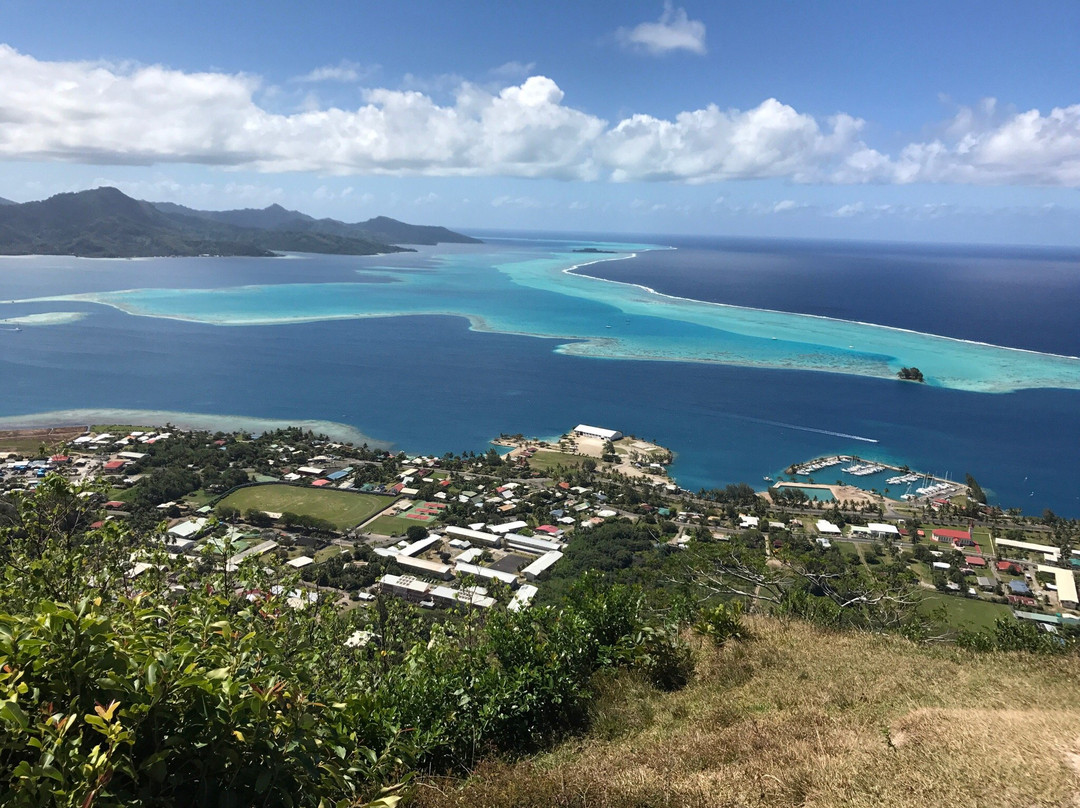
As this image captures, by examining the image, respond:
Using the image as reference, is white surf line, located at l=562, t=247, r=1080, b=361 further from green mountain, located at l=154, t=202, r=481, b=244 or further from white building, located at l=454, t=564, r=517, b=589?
green mountain, located at l=154, t=202, r=481, b=244

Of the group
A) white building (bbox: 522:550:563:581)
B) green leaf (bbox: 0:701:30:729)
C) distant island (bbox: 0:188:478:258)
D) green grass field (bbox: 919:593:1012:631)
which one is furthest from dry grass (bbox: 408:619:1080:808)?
distant island (bbox: 0:188:478:258)

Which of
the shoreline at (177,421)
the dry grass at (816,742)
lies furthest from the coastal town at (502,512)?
the dry grass at (816,742)

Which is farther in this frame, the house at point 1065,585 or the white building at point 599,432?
the white building at point 599,432

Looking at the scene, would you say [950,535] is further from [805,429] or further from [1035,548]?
[805,429]

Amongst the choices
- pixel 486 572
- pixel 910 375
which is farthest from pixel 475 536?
pixel 910 375

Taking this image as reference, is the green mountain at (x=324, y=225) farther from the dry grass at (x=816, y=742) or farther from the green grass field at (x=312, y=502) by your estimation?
the dry grass at (x=816, y=742)
